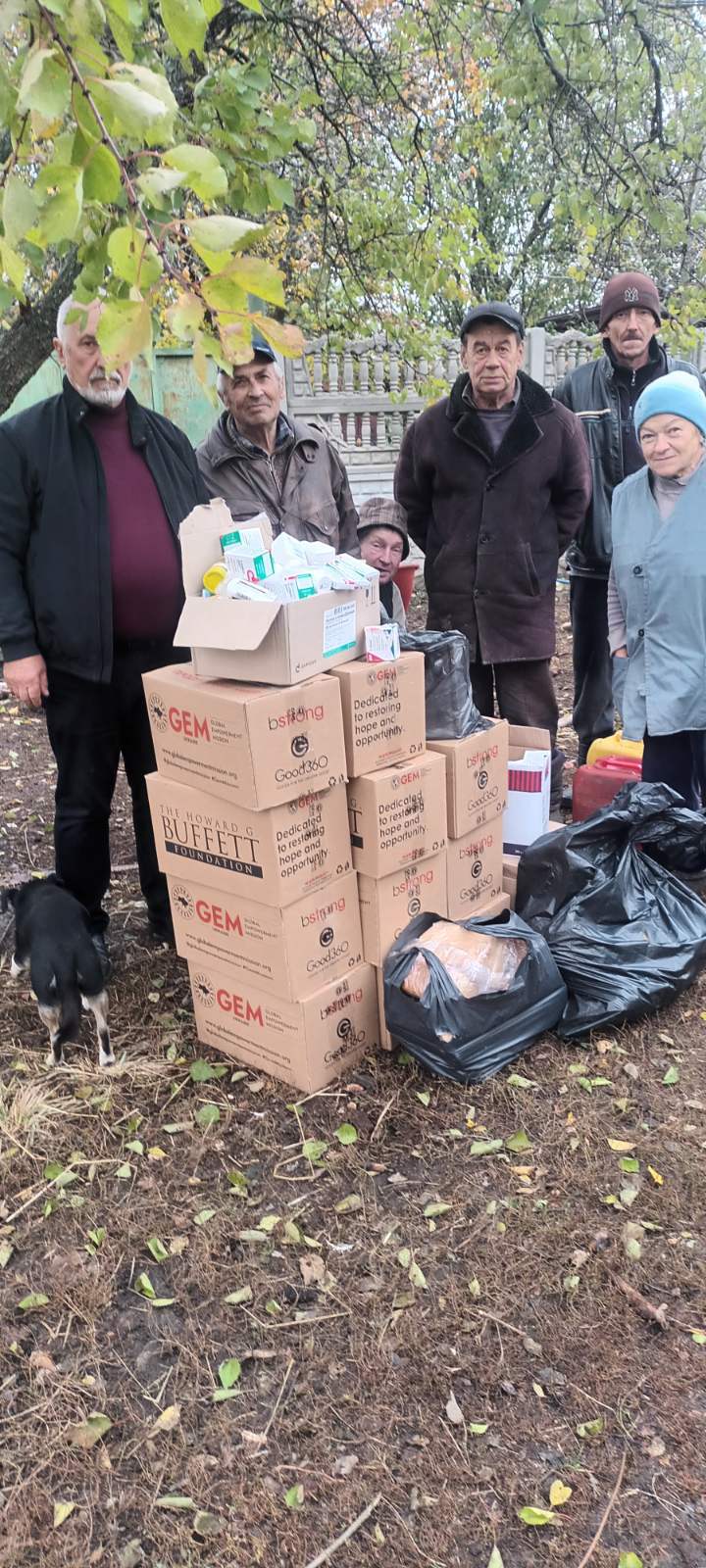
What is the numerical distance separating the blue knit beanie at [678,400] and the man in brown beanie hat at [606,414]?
99 cm

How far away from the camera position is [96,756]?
3.35 m

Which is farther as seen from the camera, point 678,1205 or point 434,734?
point 434,734

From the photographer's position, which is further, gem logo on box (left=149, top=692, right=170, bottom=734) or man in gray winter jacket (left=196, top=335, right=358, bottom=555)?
man in gray winter jacket (left=196, top=335, right=358, bottom=555)

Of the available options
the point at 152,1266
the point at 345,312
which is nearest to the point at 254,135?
the point at 345,312

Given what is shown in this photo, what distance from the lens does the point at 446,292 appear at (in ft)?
16.5

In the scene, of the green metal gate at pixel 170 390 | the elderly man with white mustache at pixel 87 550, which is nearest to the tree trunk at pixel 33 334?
the elderly man with white mustache at pixel 87 550

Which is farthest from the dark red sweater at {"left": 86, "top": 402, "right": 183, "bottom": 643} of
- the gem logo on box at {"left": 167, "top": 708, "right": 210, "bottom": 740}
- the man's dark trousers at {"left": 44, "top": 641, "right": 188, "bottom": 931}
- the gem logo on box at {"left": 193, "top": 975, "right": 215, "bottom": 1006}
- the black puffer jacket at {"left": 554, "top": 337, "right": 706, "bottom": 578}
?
the black puffer jacket at {"left": 554, "top": 337, "right": 706, "bottom": 578}

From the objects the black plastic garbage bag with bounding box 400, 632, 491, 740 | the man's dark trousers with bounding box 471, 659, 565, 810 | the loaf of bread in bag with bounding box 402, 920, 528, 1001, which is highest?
the black plastic garbage bag with bounding box 400, 632, 491, 740

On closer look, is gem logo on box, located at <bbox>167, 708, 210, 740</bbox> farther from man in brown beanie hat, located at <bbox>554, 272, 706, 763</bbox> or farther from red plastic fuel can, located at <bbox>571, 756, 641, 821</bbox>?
man in brown beanie hat, located at <bbox>554, 272, 706, 763</bbox>

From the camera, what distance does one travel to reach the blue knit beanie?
3.29 metres

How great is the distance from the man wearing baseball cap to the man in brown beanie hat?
0.57 metres

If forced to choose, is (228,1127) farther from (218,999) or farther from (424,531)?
(424,531)

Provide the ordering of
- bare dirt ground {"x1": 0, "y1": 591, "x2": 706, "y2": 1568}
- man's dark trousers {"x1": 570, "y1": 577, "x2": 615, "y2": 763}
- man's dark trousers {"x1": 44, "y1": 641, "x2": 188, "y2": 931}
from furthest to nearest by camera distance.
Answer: man's dark trousers {"x1": 570, "y1": 577, "x2": 615, "y2": 763}, man's dark trousers {"x1": 44, "y1": 641, "x2": 188, "y2": 931}, bare dirt ground {"x1": 0, "y1": 591, "x2": 706, "y2": 1568}

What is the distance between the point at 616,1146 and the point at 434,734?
1274 mm
